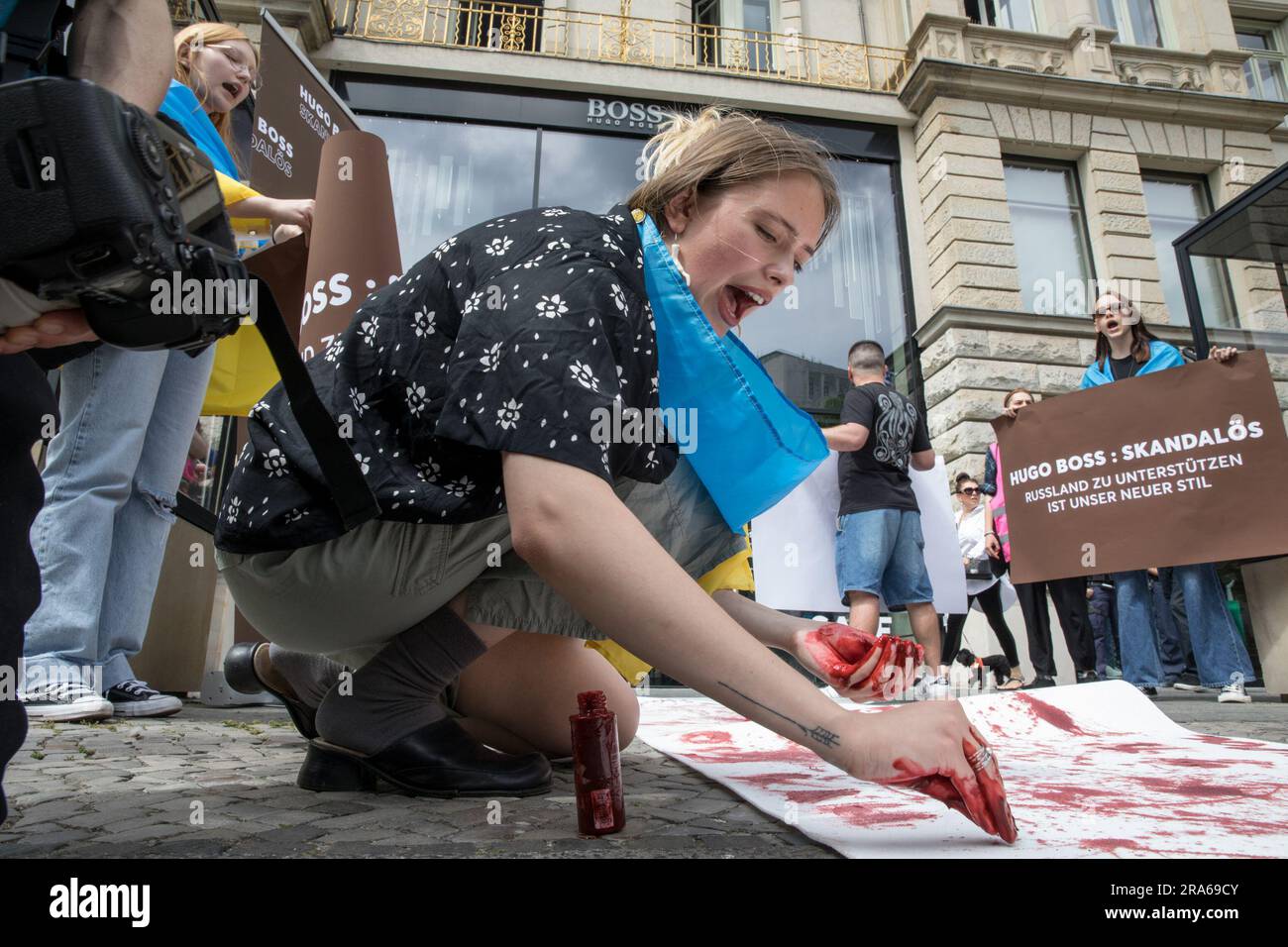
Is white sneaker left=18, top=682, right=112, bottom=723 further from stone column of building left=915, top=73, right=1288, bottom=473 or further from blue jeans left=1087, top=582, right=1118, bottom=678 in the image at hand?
stone column of building left=915, top=73, right=1288, bottom=473

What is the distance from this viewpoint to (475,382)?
0.93 m

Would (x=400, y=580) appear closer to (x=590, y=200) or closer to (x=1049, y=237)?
(x=590, y=200)

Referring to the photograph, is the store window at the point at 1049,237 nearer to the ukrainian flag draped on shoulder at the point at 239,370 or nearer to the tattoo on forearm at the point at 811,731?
the ukrainian flag draped on shoulder at the point at 239,370

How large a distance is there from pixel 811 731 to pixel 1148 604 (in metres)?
4.02

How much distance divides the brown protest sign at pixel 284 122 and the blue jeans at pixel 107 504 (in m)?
1.30

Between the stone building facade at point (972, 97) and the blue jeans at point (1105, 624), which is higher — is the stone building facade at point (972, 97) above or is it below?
above

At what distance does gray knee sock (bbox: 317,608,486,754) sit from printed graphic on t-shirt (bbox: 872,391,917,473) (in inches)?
128

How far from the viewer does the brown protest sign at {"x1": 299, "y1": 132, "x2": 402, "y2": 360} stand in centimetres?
248

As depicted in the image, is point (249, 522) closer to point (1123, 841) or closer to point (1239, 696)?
point (1123, 841)

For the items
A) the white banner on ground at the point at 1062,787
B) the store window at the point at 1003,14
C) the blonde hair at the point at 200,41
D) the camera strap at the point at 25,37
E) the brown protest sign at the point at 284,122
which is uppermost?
the store window at the point at 1003,14

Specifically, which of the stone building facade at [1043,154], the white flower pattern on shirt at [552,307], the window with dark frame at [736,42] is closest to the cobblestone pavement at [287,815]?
the white flower pattern on shirt at [552,307]

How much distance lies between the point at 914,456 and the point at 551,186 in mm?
5900

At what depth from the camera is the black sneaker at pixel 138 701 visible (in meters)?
2.24

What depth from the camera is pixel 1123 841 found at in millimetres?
967
